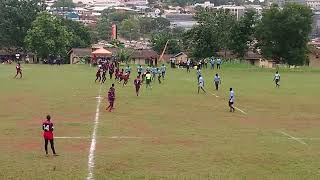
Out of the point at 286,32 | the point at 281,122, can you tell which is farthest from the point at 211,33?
the point at 281,122

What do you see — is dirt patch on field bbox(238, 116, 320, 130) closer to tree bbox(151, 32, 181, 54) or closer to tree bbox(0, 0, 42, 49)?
tree bbox(0, 0, 42, 49)

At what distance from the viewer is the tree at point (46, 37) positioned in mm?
95375

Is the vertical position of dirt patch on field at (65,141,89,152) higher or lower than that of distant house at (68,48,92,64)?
higher

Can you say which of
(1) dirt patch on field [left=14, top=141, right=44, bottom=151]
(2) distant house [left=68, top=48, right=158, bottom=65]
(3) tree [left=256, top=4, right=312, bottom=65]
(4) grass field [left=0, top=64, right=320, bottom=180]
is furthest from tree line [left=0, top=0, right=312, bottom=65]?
(1) dirt patch on field [left=14, top=141, right=44, bottom=151]

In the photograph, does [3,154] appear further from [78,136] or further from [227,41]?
[227,41]

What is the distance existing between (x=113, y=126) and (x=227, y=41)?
63249 millimetres

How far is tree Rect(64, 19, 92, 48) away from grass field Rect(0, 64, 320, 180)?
75.6m

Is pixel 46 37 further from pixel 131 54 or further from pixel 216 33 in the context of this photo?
pixel 216 33

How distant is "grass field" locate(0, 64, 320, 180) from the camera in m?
17.5

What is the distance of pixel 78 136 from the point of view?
2334 centimetres

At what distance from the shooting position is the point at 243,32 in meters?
86.4

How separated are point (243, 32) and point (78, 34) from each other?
155 feet

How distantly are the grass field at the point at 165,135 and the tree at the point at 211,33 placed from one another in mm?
45284

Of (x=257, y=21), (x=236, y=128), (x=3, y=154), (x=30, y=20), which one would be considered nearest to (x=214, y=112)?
(x=236, y=128)
